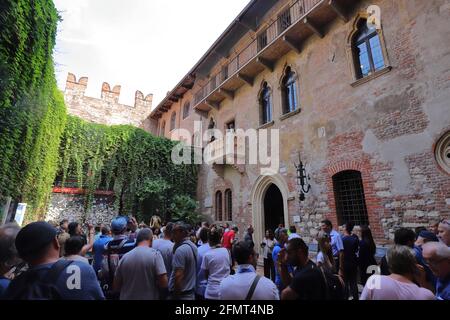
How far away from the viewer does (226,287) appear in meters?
2.28

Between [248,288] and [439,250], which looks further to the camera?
[439,250]

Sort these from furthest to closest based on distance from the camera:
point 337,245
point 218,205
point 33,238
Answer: point 218,205
point 337,245
point 33,238

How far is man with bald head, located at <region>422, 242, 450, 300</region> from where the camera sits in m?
2.41

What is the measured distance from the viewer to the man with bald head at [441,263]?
241 centimetres

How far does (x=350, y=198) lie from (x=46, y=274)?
8105mm

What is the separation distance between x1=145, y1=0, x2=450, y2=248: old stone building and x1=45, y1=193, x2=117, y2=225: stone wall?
654cm

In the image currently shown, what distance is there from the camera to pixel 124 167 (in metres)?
14.8

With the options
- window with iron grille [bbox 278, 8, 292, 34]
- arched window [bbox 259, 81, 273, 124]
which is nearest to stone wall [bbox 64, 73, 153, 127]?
arched window [bbox 259, 81, 273, 124]

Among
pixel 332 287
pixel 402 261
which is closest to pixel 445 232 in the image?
pixel 402 261

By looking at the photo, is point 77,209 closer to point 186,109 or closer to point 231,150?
point 231,150

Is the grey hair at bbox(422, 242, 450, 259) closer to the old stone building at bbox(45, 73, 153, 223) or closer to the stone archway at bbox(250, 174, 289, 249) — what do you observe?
the stone archway at bbox(250, 174, 289, 249)
